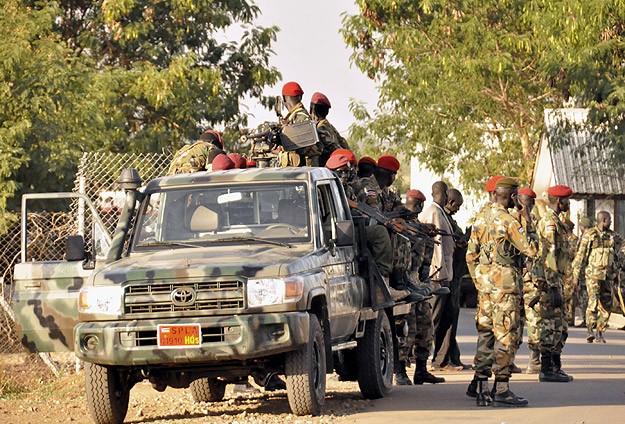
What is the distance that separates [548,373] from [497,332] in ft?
10.3

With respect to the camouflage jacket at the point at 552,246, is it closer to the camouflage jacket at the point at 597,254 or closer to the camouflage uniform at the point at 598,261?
the camouflage uniform at the point at 598,261

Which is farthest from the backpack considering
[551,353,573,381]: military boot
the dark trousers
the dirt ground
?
[551,353,573,381]: military boot

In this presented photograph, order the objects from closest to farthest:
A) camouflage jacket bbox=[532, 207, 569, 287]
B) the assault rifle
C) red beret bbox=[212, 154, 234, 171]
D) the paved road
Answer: the paved road
red beret bbox=[212, 154, 234, 171]
the assault rifle
camouflage jacket bbox=[532, 207, 569, 287]

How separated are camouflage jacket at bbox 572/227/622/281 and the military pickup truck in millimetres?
11184

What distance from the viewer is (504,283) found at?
1260 cm

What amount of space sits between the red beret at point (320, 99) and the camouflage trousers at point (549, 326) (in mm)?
2934

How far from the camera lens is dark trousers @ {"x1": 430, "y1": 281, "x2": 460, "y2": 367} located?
1694cm

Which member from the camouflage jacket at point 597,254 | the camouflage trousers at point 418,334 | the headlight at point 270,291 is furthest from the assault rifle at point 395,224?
the camouflage jacket at point 597,254

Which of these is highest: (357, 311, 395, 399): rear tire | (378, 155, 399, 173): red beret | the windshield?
(378, 155, 399, 173): red beret

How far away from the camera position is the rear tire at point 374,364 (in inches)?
524

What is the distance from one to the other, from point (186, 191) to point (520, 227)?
2841 millimetres

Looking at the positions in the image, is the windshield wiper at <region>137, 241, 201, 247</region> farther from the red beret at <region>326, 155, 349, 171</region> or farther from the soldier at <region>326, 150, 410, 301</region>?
the red beret at <region>326, 155, 349, 171</region>

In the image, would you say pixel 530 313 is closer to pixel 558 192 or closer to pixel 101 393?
pixel 558 192

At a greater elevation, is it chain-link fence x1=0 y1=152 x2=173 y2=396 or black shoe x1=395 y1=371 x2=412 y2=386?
chain-link fence x1=0 y1=152 x2=173 y2=396
